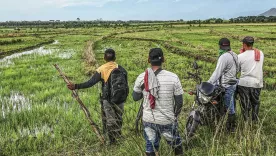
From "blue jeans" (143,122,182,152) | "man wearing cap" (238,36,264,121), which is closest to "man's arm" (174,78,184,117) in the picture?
"blue jeans" (143,122,182,152)

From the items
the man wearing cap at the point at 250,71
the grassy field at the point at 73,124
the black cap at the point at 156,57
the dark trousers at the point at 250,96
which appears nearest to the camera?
the black cap at the point at 156,57

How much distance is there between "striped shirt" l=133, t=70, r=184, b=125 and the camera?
10.5ft

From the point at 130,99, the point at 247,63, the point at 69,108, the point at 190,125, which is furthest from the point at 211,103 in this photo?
the point at 69,108

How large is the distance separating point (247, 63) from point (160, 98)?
2331 mm

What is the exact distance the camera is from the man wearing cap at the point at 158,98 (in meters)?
3.20

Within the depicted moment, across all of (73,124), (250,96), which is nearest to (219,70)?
(250,96)

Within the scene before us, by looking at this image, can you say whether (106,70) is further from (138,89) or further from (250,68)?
(250,68)

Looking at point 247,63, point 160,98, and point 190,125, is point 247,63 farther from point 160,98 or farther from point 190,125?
point 160,98

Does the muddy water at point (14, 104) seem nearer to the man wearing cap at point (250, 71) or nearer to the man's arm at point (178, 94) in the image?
the man's arm at point (178, 94)

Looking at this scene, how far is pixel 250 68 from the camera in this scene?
4.89 meters

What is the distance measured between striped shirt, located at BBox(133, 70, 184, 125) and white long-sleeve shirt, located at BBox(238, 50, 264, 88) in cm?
212

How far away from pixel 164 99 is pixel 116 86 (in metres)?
1.49

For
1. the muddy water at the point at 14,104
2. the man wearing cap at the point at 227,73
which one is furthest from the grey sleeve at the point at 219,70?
the muddy water at the point at 14,104

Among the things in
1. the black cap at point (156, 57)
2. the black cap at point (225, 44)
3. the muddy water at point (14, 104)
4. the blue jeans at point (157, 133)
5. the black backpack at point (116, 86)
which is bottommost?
the muddy water at point (14, 104)
